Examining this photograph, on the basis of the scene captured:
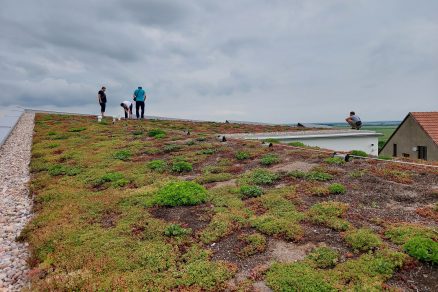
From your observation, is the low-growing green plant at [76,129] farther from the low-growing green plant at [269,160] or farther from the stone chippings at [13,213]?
the low-growing green plant at [269,160]

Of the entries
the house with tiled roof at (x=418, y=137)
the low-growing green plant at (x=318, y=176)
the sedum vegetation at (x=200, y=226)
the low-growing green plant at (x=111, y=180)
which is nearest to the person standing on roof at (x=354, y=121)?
the house with tiled roof at (x=418, y=137)

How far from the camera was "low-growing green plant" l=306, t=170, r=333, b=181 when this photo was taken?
36.2ft

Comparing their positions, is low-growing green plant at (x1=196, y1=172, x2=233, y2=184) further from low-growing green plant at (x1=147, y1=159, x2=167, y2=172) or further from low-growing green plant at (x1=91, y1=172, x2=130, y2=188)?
low-growing green plant at (x1=91, y1=172, x2=130, y2=188)

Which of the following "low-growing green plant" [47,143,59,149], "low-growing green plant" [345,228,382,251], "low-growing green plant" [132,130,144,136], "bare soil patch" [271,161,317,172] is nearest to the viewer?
"low-growing green plant" [345,228,382,251]

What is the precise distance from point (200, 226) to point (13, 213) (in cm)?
596

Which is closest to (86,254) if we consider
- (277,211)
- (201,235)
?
(201,235)

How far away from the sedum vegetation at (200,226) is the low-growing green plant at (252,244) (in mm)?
26

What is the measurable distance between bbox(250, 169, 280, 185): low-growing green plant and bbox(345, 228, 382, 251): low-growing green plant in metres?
4.20

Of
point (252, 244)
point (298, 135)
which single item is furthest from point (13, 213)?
point (298, 135)

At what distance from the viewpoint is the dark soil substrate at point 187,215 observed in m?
8.39

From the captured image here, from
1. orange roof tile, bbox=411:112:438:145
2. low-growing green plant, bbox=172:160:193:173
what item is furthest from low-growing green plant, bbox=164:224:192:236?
orange roof tile, bbox=411:112:438:145

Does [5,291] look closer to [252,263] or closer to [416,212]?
[252,263]

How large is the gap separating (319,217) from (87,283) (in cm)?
513

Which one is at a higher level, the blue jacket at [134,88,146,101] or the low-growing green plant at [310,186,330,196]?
the blue jacket at [134,88,146,101]
